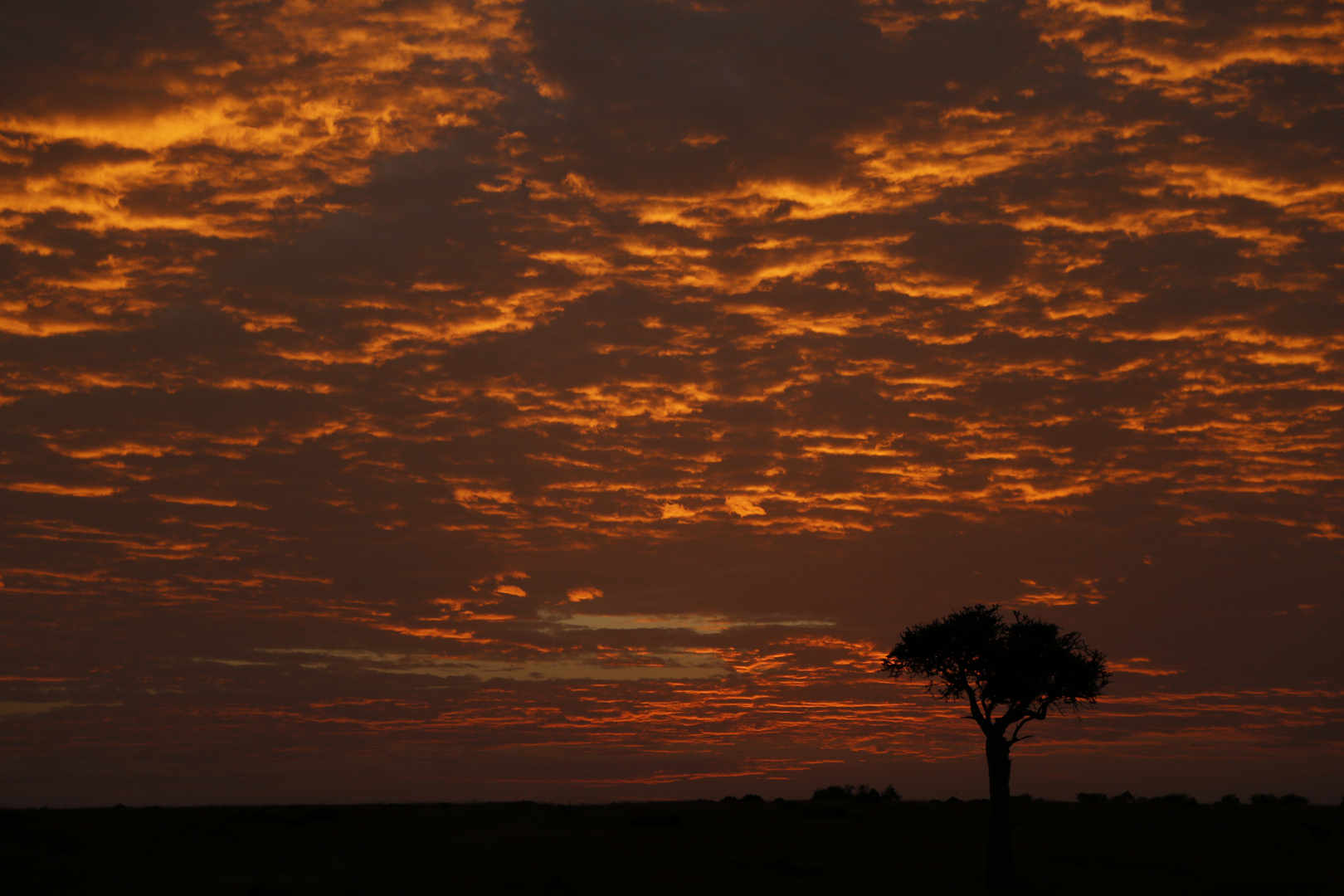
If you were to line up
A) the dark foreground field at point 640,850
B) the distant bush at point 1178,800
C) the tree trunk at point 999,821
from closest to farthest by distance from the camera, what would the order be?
the tree trunk at point 999,821 < the dark foreground field at point 640,850 < the distant bush at point 1178,800

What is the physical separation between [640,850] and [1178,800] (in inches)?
2017

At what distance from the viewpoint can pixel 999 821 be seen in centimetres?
4081

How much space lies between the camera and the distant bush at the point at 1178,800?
77.7 metres

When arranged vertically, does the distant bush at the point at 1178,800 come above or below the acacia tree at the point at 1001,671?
below

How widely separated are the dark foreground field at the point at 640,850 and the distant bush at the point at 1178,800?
889cm

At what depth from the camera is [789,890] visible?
4059 centimetres

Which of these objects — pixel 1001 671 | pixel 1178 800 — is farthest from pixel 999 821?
pixel 1178 800

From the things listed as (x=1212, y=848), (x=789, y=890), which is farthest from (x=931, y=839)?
(x=789, y=890)

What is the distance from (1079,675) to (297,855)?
36.2 metres

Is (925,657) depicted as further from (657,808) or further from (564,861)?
(657,808)

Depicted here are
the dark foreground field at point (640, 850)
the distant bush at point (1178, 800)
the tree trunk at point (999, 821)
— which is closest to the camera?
the tree trunk at point (999, 821)

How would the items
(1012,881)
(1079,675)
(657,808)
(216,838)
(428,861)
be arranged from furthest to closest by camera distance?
(657,808), (216,838), (428,861), (1079,675), (1012,881)

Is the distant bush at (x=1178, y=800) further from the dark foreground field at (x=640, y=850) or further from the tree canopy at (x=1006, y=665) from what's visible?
the tree canopy at (x=1006, y=665)

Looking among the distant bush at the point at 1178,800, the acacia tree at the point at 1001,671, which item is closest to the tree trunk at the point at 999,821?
the acacia tree at the point at 1001,671
